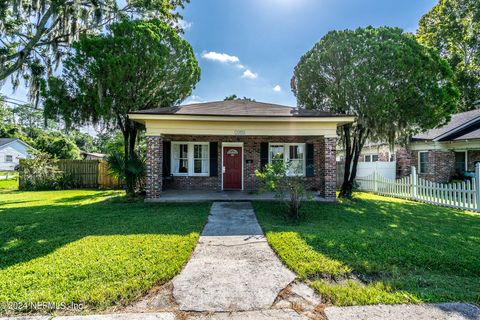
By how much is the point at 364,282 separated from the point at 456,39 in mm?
26288

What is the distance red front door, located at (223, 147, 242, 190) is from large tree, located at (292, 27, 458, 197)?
15.9ft

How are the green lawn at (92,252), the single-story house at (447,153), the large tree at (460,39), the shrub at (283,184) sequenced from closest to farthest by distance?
the green lawn at (92,252) → the shrub at (283,184) → the single-story house at (447,153) → the large tree at (460,39)

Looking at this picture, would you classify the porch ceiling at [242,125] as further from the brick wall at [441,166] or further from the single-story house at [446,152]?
the brick wall at [441,166]

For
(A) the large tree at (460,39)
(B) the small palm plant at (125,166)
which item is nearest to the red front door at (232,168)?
(B) the small palm plant at (125,166)

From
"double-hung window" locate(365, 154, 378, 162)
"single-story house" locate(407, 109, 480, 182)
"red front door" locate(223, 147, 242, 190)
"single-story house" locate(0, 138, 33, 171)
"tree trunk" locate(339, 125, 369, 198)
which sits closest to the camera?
"tree trunk" locate(339, 125, 369, 198)

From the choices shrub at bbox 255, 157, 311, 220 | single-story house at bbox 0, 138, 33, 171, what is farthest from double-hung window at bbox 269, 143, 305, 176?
single-story house at bbox 0, 138, 33, 171

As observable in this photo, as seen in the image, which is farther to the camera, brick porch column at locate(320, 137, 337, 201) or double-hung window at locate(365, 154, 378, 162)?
double-hung window at locate(365, 154, 378, 162)

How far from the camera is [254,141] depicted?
11641 mm

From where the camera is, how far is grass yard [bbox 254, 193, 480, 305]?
3137mm

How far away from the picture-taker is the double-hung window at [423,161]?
14458 millimetres

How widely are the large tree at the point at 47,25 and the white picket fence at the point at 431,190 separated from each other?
14756 millimetres

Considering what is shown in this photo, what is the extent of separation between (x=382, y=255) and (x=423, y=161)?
13.5 m

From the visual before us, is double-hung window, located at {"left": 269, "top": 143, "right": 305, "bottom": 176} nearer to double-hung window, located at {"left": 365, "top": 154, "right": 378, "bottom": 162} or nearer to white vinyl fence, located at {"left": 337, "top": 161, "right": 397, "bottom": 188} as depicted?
white vinyl fence, located at {"left": 337, "top": 161, "right": 397, "bottom": 188}

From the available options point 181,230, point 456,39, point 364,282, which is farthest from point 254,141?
point 456,39
